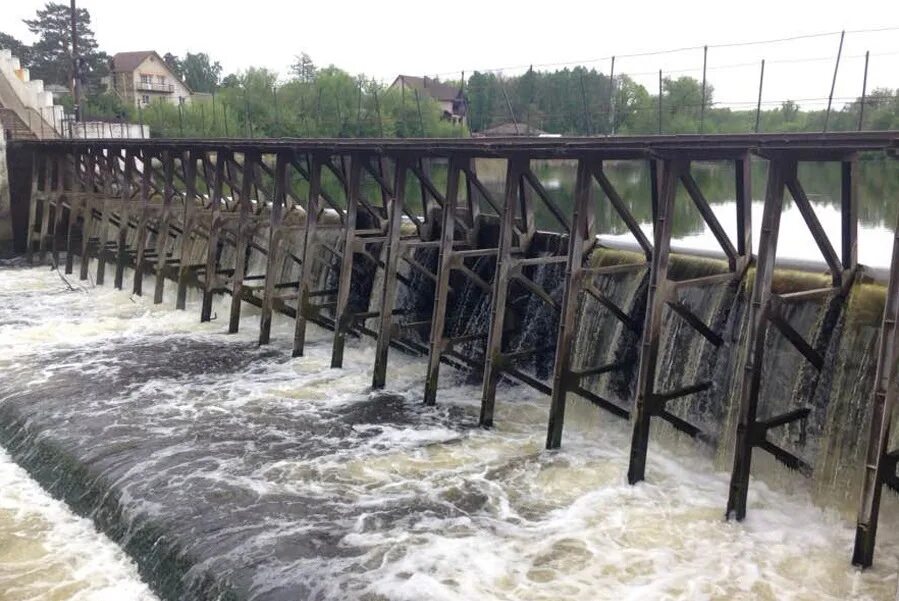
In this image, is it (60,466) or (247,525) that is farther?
(60,466)

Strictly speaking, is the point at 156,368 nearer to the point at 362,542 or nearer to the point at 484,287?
the point at 484,287

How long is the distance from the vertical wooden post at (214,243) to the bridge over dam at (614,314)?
40 mm

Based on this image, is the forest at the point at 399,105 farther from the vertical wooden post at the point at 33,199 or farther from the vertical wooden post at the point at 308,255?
the vertical wooden post at the point at 33,199

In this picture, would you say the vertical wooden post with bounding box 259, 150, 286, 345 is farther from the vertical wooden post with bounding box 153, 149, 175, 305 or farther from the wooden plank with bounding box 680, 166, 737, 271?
the wooden plank with bounding box 680, 166, 737, 271

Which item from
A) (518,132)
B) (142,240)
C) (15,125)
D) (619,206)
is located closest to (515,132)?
(518,132)

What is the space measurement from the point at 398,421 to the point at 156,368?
4.90 m

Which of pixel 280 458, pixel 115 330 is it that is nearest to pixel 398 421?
pixel 280 458

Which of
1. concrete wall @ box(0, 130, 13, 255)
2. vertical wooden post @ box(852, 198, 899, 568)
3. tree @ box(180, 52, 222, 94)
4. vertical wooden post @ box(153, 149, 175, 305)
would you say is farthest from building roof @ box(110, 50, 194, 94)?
vertical wooden post @ box(852, 198, 899, 568)

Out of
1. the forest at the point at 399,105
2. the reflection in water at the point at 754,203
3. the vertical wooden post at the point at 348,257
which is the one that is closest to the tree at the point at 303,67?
the forest at the point at 399,105

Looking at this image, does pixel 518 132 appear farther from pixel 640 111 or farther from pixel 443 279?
pixel 640 111

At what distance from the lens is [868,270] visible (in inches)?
352

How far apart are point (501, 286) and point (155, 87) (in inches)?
2514

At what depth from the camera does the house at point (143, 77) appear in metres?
64.4

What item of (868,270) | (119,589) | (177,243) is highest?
(868,270)
